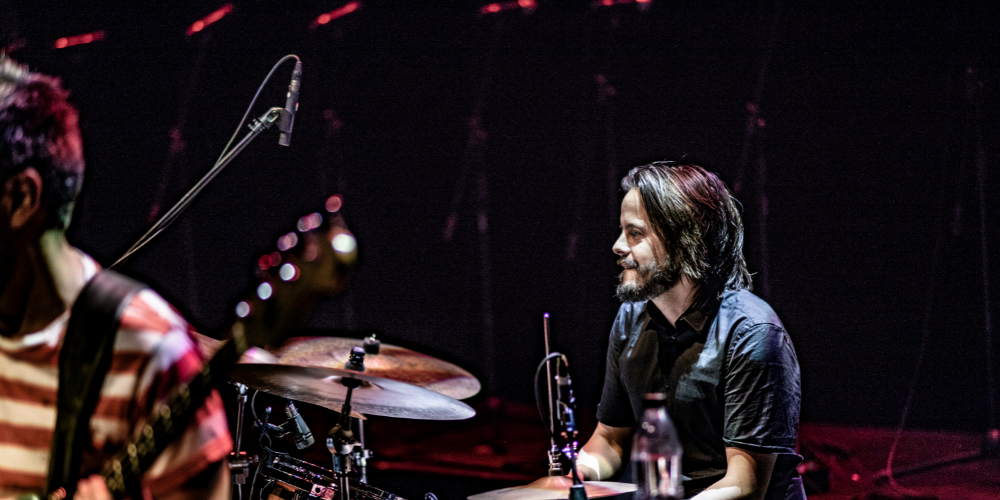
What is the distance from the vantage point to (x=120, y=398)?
3.11ft

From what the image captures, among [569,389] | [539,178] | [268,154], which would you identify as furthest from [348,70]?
[569,389]

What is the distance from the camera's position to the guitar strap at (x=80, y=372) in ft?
3.10

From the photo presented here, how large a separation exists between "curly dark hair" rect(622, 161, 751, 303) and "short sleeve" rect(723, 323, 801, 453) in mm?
241

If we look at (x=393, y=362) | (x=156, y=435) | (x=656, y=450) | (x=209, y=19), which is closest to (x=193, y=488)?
(x=156, y=435)

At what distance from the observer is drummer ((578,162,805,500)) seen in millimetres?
2232

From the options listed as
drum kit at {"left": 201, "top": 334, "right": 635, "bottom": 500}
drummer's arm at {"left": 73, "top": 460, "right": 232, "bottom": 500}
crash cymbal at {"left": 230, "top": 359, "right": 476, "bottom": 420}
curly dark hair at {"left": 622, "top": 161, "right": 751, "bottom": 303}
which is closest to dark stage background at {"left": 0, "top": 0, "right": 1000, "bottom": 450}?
curly dark hair at {"left": 622, "top": 161, "right": 751, "bottom": 303}

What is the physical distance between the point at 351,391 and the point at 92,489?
4.46ft

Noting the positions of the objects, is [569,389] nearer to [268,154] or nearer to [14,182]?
[14,182]

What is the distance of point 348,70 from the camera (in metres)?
4.42

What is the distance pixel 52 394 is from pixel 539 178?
3.39 meters

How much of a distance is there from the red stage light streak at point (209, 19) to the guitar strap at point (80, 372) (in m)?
3.79

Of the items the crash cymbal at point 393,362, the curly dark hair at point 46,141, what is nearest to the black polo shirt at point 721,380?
the crash cymbal at point 393,362

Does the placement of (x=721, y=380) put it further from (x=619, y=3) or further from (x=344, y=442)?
(x=619, y=3)

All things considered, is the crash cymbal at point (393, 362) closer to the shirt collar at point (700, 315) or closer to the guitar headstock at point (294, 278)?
the shirt collar at point (700, 315)
